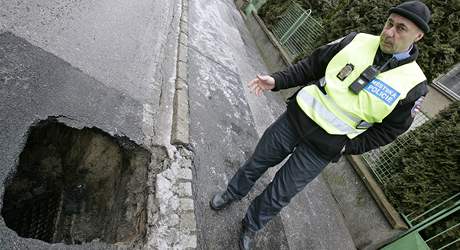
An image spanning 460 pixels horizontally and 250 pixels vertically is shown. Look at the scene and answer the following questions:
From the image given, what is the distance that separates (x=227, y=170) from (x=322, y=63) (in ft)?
5.93

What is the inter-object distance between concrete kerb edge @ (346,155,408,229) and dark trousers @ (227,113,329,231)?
6.75ft

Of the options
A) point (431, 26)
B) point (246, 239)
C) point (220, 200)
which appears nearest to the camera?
point (246, 239)

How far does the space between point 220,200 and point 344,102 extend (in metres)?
1.58

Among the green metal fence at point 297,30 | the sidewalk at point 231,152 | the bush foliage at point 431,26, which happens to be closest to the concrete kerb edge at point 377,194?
the sidewalk at point 231,152

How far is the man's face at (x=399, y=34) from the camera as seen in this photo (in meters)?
2.27

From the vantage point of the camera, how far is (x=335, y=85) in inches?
97.3

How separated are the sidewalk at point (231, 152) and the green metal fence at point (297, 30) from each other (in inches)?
57.7

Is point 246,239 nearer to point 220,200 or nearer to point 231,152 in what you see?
point 220,200

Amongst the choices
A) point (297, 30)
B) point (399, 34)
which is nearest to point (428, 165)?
point (399, 34)

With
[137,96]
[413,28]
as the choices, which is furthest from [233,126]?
[413,28]

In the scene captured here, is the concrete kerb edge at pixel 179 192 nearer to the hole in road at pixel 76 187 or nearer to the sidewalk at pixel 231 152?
the sidewalk at pixel 231 152

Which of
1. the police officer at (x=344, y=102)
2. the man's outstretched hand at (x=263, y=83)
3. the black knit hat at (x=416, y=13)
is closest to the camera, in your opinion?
the black knit hat at (x=416, y=13)

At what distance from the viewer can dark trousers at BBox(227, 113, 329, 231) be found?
2713 mm

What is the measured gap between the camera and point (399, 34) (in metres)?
2.30
